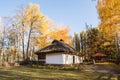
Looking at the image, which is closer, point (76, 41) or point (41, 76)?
point (41, 76)

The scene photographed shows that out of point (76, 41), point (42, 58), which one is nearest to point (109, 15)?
point (42, 58)

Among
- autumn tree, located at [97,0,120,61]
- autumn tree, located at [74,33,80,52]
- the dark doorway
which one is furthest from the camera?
autumn tree, located at [74,33,80,52]

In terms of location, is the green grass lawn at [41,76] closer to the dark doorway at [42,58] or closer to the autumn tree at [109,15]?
the autumn tree at [109,15]

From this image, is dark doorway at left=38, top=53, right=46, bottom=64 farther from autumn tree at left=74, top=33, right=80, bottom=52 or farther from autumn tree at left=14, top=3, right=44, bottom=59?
autumn tree at left=74, top=33, right=80, bottom=52

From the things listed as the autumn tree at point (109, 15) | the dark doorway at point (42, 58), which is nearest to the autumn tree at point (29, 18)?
the dark doorway at point (42, 58)

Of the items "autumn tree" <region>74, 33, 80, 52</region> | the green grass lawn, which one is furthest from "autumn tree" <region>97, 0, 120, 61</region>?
"autumn tree" <region>74, 33, 80, 52</region>

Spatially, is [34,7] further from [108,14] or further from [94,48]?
[108,14]

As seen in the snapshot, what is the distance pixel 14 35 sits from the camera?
47750 millimetres

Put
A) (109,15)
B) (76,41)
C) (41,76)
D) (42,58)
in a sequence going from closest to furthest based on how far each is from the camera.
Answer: (41,76)
(109,15)
(42,58)
(76,41)

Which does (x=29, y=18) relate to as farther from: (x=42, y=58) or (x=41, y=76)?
(x=41, y=76)

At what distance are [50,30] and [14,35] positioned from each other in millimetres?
8581

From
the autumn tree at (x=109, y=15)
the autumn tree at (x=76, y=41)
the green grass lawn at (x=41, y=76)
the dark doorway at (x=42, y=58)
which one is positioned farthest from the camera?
the autumn tree at (x=76, y=41)

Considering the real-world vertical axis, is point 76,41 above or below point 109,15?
above

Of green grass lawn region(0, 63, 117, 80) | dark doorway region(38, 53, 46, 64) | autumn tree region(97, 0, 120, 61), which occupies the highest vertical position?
autumn tree region(97, 0, 120, 61)
